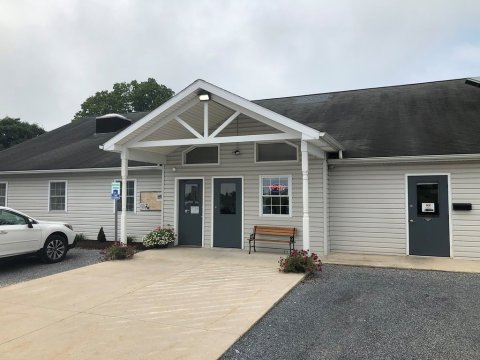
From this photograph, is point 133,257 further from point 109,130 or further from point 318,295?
point 109,130

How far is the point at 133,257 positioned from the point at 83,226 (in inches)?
176

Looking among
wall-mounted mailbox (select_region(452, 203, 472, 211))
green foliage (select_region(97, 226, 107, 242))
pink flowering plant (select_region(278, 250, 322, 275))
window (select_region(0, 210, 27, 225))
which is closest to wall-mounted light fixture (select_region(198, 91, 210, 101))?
pink flowering plant (select_region(278, 250, 322, 275))

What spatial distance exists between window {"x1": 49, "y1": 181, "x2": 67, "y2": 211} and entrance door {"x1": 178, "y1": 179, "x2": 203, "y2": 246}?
497 cm

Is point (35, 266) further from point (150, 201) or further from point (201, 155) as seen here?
point (201, 155)

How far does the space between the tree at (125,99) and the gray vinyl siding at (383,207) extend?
117 ft

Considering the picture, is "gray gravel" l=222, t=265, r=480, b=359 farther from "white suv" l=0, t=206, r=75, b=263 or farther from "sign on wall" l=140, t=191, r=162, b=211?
"sign on wall" l=140, t=191, r=162, b=211

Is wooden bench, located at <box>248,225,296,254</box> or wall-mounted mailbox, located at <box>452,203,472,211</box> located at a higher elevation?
wall-mounted mailbox, located at <box>452,203,472,211</box>

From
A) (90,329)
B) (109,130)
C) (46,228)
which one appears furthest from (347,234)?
(109,130)

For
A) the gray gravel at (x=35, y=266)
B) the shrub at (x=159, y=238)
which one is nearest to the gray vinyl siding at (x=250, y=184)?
the shrub at (x=159, y=238)

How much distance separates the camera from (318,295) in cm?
617

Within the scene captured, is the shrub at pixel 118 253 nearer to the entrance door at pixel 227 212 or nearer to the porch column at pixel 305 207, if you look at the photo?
the entrance door at pixel 227 212

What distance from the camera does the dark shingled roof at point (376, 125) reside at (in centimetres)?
936

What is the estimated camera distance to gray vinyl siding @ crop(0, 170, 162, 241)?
1204cm

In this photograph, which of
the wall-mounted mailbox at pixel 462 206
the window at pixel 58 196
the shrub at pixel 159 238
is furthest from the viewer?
the window at pixel 58 196
